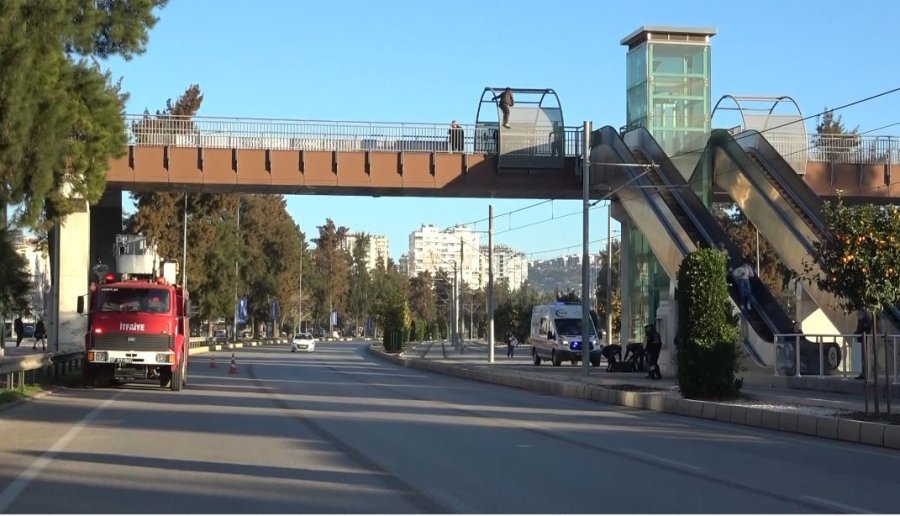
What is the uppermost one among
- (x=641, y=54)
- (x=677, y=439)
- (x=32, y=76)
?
(x=641, y=54)

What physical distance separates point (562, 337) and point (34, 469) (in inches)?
1498

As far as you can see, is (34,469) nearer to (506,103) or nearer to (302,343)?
(506,103)

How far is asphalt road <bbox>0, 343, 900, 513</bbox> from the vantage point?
10656 millimetres

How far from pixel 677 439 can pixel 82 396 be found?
15610 millimetres

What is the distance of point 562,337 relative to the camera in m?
49.7

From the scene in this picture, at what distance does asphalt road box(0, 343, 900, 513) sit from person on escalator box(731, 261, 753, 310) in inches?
A: 456

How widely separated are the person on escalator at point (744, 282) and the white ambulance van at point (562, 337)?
46.1ft

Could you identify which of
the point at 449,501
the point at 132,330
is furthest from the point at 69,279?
the point at 449,501

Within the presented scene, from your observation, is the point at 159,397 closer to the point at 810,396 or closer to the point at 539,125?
the point at 810,396

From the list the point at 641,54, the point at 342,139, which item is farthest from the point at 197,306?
the point at 641,54

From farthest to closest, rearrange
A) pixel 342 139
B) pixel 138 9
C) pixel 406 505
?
pixel 342 139, pixel 138 9, pixel 406 505

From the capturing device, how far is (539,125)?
145 ft

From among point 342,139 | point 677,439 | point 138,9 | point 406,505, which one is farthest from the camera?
point 342,139

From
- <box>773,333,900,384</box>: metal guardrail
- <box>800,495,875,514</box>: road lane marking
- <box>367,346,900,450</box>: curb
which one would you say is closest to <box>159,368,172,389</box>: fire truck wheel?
<box>367,346,900,450</box>: curb
